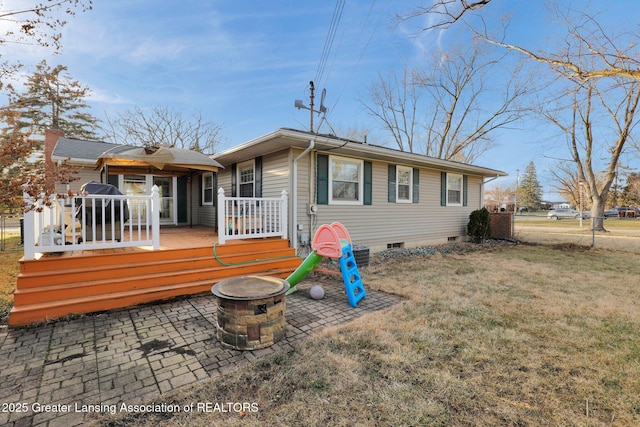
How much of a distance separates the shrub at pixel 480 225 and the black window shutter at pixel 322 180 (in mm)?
6855

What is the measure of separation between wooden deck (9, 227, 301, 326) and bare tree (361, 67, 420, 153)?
18.6m

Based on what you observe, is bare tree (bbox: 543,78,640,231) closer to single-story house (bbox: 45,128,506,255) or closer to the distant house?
single-story house (bbox: 45,128,506,255)

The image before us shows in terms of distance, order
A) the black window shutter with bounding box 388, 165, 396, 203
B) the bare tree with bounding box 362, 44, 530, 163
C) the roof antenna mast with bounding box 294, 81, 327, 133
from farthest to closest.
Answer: the bare tree with bounding box 362, 44, 530, 163 < the roof antenna mast with bounding box 294, 81, 327, 133 < the black window shutter with bounding box 388, 165, 396, 203

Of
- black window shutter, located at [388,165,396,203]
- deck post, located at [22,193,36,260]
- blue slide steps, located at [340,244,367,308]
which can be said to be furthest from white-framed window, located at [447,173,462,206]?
deck post, located at [22,193,36,260]

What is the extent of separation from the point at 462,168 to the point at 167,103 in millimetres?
18062

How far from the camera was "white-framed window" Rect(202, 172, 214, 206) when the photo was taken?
30.1 ft

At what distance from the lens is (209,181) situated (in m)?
9.35

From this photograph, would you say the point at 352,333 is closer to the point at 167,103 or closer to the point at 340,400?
the point at 340,400

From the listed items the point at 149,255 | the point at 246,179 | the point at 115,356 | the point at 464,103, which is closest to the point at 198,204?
the point at 246,179

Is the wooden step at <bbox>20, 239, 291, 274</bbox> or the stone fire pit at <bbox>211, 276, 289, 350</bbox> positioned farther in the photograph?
the wooden step at <bbox>20, 239, 291, 274</bbox>

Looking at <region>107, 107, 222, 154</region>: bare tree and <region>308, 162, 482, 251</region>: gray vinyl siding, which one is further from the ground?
<region>107, 107, 222, 154</region>: bare tree

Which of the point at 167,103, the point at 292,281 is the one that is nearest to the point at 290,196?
the point at 292,281

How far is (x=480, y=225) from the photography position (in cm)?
1047

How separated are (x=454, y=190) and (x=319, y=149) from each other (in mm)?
6553
